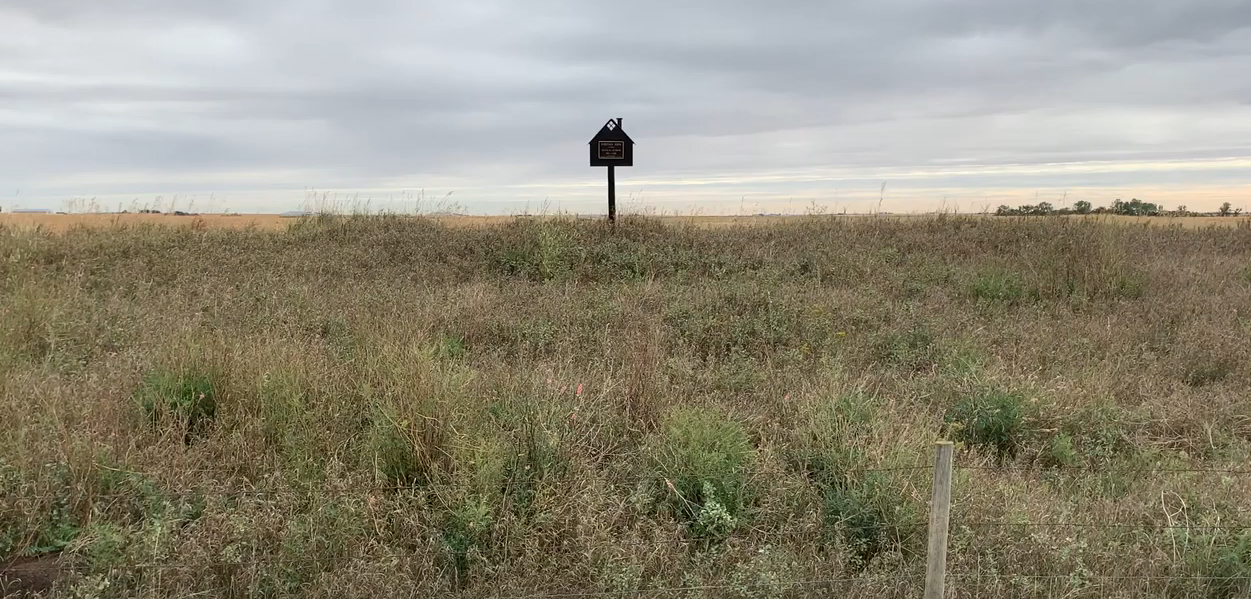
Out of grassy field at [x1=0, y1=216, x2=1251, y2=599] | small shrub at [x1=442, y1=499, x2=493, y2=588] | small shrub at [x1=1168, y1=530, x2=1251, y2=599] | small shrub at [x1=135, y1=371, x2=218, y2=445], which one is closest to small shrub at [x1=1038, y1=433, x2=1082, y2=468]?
grassy field at [x1=0, y1=216, x2=1251, y2=599]

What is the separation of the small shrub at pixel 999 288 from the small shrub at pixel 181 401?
842 cm

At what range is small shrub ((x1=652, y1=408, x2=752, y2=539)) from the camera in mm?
3191

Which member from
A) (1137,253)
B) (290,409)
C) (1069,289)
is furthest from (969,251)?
(290,409)

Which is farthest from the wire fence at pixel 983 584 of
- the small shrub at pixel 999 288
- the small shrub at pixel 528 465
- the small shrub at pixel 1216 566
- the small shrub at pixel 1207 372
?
the small shrub at pixel 999 288

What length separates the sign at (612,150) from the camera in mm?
14023

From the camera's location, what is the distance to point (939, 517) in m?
2.35

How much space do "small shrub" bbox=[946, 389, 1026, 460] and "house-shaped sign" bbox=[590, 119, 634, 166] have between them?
1031 cm

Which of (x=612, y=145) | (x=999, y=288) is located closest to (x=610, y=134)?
(x=612, y=145)

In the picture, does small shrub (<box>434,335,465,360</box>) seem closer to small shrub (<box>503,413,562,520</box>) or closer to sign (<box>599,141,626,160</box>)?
small shrub (<box>503,413,562,520</box>)

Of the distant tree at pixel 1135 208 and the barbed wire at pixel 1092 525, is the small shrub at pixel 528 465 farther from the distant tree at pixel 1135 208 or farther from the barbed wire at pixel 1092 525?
the distant tree at pixel 1135 208

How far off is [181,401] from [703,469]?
2992 millimetres

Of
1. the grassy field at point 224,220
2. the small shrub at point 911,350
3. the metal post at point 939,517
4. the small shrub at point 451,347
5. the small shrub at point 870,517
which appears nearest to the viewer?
the metal post at point 939,517

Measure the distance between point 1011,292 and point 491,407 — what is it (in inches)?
303

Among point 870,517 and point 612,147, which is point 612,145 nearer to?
point 612,147
